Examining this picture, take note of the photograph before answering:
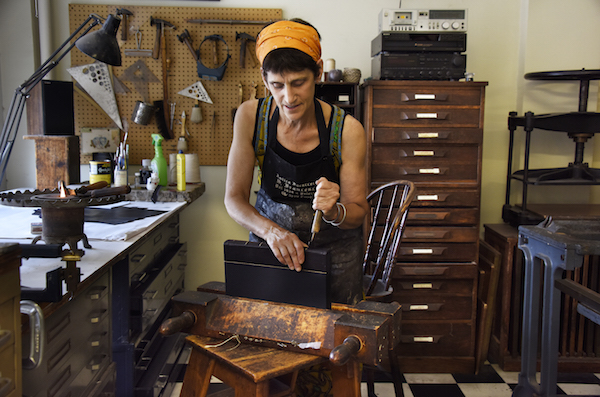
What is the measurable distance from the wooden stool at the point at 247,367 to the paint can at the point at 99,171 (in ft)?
6.13

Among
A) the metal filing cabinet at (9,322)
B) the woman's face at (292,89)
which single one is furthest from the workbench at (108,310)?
the woman's face at (292,89)

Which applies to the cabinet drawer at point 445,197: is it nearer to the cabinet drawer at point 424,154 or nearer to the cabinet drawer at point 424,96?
the cabinet drawer at point 424,154

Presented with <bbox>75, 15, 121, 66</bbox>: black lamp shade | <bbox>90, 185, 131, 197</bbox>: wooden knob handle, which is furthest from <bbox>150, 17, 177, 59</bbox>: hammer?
<bbox>90, 185, 131, 197</bbox>: wooden knob handle

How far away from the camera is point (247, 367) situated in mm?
1002

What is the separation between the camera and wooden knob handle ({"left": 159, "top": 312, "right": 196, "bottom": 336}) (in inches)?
43.1

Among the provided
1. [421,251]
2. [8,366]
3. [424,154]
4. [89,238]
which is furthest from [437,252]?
[8,366]

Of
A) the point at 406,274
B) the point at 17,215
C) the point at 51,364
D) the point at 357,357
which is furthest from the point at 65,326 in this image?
the point at 406,274

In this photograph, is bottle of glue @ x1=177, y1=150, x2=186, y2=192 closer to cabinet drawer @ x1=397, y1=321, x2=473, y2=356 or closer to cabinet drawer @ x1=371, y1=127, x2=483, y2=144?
cabinet drawer @ x1=371, y1=127, x2=483, y2=144

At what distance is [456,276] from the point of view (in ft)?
9.27

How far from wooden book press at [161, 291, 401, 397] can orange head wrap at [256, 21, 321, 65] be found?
84cm

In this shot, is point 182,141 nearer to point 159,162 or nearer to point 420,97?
point 159,162

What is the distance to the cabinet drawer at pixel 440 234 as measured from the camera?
2803mm

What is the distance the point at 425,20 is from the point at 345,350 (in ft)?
7.71

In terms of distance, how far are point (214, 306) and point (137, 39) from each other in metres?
2.62
